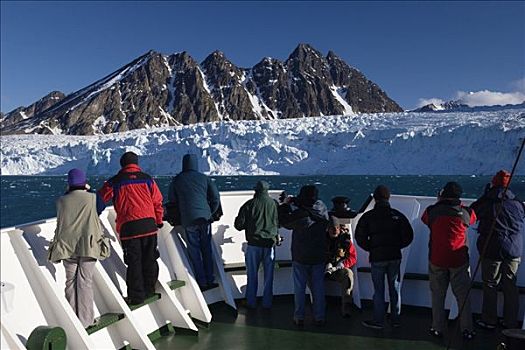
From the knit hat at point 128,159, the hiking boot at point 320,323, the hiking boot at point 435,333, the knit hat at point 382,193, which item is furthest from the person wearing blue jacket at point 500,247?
the knit hat at point 128,159

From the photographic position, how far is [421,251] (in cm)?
466

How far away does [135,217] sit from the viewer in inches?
134

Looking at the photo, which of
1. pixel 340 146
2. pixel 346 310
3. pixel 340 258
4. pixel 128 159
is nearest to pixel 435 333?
pixel 346 310

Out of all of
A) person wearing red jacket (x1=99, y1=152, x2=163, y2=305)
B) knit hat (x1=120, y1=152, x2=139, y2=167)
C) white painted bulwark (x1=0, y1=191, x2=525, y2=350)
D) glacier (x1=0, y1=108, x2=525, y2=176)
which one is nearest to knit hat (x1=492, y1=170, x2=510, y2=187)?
white painted bulwark (x1=0, y1=191, x2=525, y2=350)

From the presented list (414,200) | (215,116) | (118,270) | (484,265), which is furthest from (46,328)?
(215,116)

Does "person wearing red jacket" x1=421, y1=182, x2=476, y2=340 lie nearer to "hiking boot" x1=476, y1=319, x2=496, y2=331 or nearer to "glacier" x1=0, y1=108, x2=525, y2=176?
"hiking boot" x1=476, y1=319, x2=496, y2=331

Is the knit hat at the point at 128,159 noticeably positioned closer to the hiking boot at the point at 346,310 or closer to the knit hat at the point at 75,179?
the knit hat at the point at 75,179

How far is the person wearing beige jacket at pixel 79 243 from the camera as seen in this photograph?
2967 mm

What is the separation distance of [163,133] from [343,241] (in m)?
45.1

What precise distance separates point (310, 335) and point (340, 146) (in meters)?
41.4

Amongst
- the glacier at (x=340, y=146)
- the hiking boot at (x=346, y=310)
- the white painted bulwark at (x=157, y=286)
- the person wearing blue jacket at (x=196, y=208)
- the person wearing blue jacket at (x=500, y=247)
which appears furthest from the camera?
the glacier at (x=340, y=146)

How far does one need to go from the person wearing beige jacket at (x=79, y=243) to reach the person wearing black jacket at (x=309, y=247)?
156 centimetres

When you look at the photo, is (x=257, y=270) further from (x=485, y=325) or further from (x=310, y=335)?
(x=485, y=325)

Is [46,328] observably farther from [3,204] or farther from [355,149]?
[355,149]
